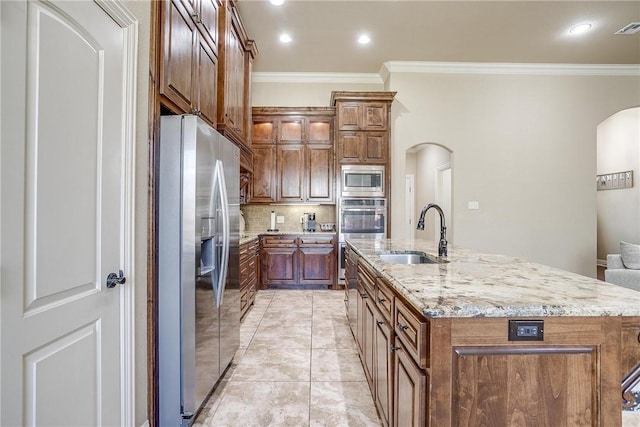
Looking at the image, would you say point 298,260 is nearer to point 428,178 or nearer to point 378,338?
point 378,338

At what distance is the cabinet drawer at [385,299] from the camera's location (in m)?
1.46

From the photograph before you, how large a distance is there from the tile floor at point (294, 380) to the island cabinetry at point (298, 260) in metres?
1.19

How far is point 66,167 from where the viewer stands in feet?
3.78

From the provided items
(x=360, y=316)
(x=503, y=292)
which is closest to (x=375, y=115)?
(x=360, y=316)

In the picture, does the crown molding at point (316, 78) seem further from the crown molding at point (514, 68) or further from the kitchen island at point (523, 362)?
the kitchen island at point (523, 362)

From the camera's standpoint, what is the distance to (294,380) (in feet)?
7.39

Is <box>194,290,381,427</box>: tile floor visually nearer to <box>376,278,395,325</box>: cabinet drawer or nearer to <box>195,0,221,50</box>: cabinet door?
<box>376,278,395,325</box>: cabinet drawer

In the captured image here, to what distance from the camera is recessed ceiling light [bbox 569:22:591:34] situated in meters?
3.89

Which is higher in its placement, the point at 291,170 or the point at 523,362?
the point at 291,170

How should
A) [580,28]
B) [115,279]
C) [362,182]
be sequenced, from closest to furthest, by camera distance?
1. [115,279]
2. [580,28]
3. [362,182]

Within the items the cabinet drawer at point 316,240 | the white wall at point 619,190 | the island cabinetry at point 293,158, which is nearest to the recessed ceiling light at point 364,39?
the island cabinetry at point 293,158

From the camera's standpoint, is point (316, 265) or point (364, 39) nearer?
point (364, 39)

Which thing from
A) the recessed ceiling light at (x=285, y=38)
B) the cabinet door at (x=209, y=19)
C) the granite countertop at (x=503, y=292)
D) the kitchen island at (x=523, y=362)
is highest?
the recessed ceiling light at (x=285, y=38)

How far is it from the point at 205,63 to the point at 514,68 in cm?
479
